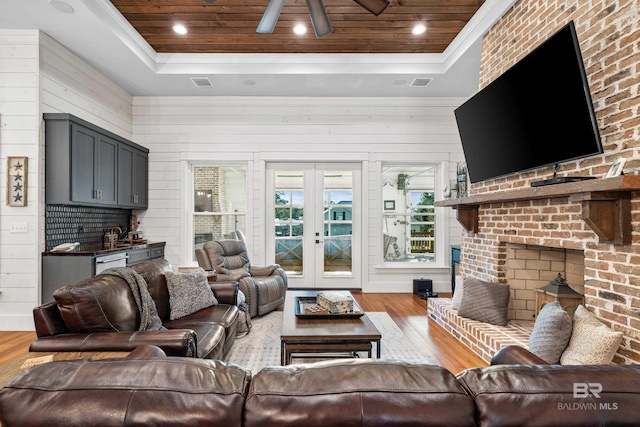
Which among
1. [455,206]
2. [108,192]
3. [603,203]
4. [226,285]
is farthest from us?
[108,192]

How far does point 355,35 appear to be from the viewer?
13.2 ft

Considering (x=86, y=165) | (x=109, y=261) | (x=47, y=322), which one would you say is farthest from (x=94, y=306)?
(x=86, y=165)

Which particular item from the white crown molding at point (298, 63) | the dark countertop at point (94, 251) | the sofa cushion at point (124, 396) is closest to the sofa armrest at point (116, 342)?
the sofa cushion at point (124, 396)

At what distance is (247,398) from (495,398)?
1.92ft

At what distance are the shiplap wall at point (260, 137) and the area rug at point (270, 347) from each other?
1784mm

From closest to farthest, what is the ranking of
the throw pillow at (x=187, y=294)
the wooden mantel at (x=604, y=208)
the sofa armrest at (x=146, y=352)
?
the sofa armrest at (x=146, y=352), the wooden mantel at (x=604, y=208), the throw pillow at (x=187, y=294)

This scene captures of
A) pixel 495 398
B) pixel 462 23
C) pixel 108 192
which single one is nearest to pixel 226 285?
pixel 108 192

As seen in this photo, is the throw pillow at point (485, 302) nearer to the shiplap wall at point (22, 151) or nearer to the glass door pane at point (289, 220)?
the glass door pane at point (289, 220)

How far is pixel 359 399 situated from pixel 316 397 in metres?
0.10

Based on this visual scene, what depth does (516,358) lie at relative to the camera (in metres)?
1.60

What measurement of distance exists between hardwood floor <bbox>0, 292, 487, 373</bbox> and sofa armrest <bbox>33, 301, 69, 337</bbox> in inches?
61.4

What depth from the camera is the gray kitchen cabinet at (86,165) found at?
3648 millimetres

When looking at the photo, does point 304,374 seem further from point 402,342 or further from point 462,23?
point 462,23

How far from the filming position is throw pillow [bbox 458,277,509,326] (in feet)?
10.2
